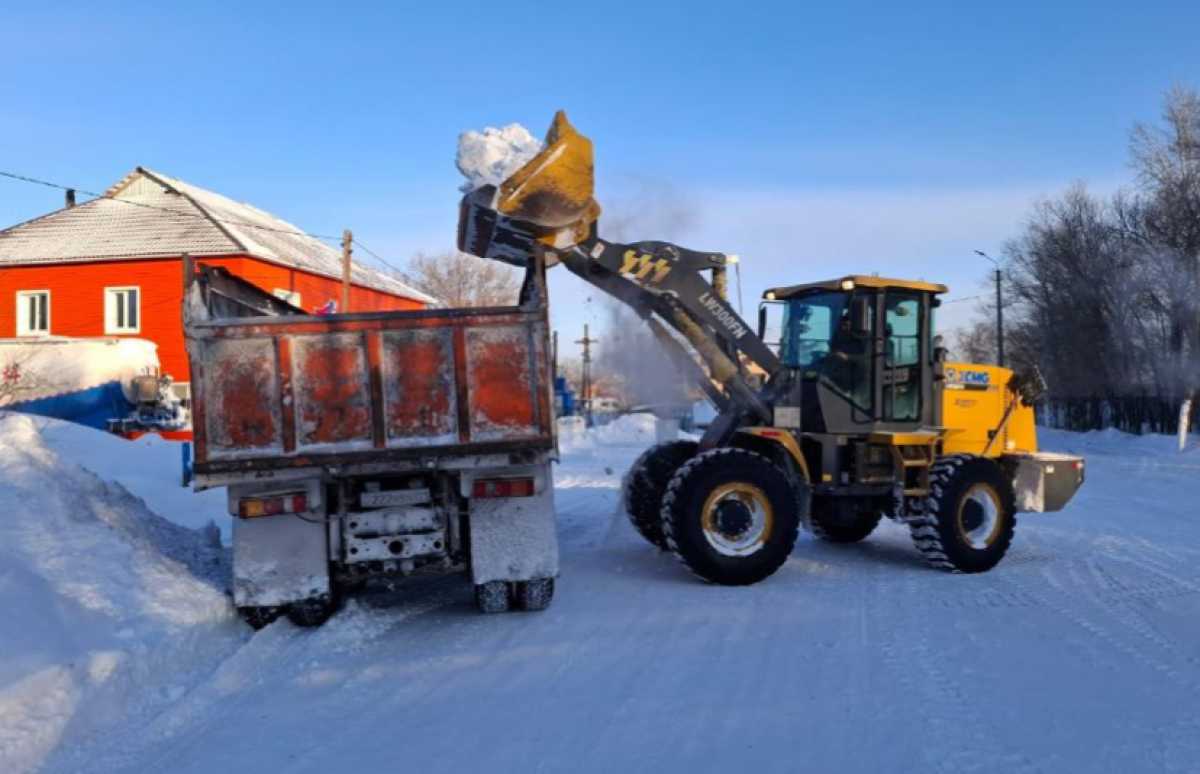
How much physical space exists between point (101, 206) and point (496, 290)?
28050 millimetres

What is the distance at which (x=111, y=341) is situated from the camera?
87.6ft

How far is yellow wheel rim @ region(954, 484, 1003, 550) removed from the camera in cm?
916

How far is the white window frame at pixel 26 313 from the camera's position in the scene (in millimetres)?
32469

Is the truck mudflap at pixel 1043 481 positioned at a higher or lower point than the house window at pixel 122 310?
lower

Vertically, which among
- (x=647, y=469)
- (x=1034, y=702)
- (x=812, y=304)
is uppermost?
(x=812, y=304)

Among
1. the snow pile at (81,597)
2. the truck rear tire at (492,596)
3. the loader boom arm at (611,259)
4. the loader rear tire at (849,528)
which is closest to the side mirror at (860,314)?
the loader boom arm at (611,259)

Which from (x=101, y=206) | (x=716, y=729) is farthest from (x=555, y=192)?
(x=101, y=206)

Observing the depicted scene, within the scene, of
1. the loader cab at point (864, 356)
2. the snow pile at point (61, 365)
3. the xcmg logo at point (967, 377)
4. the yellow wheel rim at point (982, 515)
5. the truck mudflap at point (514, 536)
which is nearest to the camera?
the truck mudflap at point (514, 536)

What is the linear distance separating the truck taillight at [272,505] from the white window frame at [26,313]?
3094 centimetres

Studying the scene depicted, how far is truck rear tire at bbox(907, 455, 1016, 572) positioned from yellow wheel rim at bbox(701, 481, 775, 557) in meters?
1.76

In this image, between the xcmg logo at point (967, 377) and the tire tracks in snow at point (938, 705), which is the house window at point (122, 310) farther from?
the tire tracks in snow at point (938, 705)

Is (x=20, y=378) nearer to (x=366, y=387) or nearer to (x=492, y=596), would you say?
(x=366, y=387)

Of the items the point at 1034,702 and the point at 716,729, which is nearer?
the point at 716,729

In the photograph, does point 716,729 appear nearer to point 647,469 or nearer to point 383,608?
point 383,608
